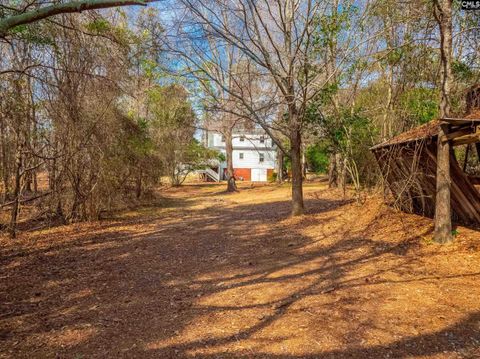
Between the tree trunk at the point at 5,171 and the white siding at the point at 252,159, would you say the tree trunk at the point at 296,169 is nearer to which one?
the tree trunk at the point at 5,171

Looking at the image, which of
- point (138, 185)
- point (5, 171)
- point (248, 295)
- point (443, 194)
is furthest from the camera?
point (138, 185)

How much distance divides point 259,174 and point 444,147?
3635 centimetres

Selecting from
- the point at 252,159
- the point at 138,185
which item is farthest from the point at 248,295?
the point at 252,159

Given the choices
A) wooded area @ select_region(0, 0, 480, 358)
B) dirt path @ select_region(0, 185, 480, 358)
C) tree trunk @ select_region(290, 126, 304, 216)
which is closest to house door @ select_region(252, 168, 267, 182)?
wooded area @ select_region(0, 0, 480, 358)

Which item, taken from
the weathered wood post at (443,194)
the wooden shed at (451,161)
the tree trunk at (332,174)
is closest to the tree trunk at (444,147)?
the weathered wood post at (443,194)

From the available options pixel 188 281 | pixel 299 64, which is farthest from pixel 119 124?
pixel 188 281

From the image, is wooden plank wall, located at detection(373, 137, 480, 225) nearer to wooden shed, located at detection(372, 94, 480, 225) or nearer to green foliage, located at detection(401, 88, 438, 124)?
wooden shed, located at detection(372, 94, 480, 225)

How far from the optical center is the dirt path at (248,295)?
348cm

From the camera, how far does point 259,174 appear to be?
4281 centimetres

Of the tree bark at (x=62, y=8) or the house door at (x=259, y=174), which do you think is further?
the house door at (x=259, y=174)

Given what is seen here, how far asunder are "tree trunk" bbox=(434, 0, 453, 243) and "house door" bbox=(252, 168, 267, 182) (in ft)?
118

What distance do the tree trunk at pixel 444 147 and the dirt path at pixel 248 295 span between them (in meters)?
0.39

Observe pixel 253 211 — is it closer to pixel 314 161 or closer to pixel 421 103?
pixel 421 103

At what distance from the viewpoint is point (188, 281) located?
18.9 feet
